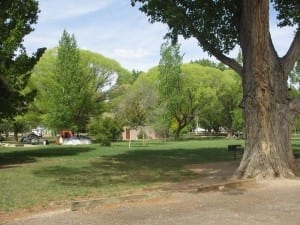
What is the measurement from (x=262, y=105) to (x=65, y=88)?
144 feet

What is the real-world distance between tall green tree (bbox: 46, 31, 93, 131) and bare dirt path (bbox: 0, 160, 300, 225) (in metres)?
45.3

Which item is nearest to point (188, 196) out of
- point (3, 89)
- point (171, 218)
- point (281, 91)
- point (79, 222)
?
point (171, 218)

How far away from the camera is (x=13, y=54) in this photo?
24.7 meters

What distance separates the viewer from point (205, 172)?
19.9 metres

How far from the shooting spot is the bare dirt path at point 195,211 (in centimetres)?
944

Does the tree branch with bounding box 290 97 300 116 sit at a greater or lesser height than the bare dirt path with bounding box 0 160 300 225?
greater

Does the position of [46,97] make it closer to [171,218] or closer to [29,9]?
[29,9]

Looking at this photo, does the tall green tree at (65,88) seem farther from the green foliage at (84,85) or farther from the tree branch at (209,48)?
the tree branch at (209,48)

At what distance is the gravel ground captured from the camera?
9.42 meters

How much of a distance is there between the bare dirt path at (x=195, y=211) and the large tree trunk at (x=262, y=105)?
282 centimetres

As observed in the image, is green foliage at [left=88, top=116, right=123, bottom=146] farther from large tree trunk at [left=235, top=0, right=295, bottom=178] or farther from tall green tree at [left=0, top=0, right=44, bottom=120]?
large tree trunk at [left=235, top=0, right=295, bottom=178]

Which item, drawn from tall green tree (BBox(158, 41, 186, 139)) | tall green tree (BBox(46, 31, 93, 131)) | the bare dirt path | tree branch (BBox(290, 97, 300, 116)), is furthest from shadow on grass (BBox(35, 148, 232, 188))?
tall green tree (BBox(158, 41, 186, 139))

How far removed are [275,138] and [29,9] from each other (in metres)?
15.7

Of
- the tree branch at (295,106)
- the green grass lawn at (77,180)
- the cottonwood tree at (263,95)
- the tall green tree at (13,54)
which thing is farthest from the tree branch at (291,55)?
the tall green tree at (13,54)
